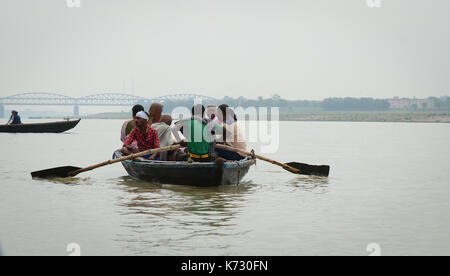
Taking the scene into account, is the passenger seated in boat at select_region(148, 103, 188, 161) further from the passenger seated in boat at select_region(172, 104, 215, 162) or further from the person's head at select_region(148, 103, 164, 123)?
the passenger seated in boat at select_region(172, 104, 215, 162)

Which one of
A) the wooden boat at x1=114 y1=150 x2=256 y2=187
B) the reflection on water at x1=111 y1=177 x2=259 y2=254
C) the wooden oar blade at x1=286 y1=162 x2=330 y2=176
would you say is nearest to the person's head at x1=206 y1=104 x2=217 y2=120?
the wooden boat at x1=114 y1=150 x2=256 y2=187

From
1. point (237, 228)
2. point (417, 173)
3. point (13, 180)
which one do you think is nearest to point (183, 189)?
point (237, 228)

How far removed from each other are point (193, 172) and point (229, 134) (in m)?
1.63

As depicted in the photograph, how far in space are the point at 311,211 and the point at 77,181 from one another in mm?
7304

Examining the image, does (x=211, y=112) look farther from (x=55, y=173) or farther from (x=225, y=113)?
(x=55, y=173)

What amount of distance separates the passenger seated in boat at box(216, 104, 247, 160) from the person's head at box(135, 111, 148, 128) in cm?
170

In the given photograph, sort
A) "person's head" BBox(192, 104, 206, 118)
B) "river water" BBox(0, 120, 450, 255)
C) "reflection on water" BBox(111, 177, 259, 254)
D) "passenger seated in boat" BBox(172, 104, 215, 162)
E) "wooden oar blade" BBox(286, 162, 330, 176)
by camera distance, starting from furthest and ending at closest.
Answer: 1. "wooden oar blade" BBox(286, 162, 330, 176)
2. "passenger seated in boat" BBox(172, 104, 215, 162)
3. "person's head" BBox(192, 104, 206, 118)
4. "reflection on water" BBox(111, 177, 259, 254)
5. "river water" BBox(0, 120, 450, 255)

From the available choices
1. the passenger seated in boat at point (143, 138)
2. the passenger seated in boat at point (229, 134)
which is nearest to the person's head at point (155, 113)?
the passenger seated in boat at point (143, 138)

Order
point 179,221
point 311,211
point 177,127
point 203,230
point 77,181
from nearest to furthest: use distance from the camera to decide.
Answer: point 203,230 → point 179,221 → point 311,211 → point 177,127 → point 77,181

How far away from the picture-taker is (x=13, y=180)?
17.3 m

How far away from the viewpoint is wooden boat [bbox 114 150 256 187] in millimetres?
13688

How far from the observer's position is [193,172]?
1380 centimetres

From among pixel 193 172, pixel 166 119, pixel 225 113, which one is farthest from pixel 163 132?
pixel 193 172
